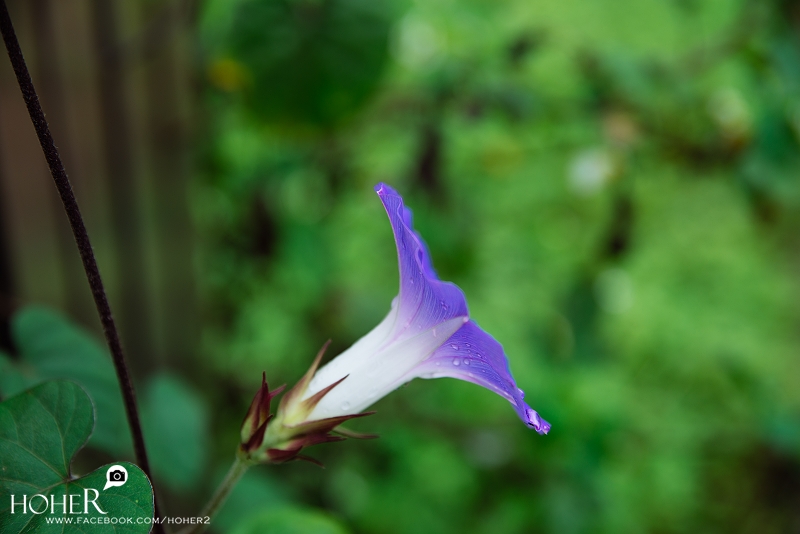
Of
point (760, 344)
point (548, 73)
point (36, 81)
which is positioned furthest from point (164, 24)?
point (760, 344)

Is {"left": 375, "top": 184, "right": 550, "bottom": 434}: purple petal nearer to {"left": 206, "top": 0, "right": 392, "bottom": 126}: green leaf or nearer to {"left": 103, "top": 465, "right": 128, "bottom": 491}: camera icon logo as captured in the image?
{"left": 103, "top": 465, "right": 128, "bottom": 491}: camera icon logo

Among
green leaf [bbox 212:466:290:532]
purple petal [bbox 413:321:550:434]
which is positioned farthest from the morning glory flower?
green leaf [bbox 212:466:290:532]

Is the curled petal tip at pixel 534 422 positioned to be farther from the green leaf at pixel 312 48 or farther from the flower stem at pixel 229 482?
the green leaf at pixel 312 48

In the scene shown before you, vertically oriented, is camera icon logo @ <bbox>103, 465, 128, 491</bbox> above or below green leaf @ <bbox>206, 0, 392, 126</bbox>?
below

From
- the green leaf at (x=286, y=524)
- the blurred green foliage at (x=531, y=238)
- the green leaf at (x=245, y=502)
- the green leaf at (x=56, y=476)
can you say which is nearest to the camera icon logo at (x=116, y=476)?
the green leaf at (x=56, y=476)

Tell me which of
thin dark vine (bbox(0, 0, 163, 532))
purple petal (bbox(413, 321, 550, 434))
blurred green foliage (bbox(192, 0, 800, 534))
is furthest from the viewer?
blurred green foliage (bbox(192, 0, 800, 534))

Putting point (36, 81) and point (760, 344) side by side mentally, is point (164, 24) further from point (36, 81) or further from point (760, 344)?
point (760, 344)
